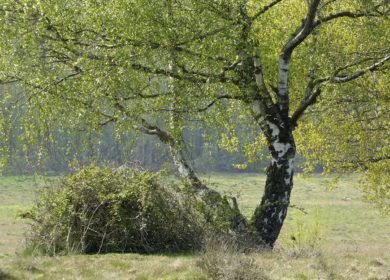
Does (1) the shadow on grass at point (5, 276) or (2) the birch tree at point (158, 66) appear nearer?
(1) the shadow on grass at point (5, 276)

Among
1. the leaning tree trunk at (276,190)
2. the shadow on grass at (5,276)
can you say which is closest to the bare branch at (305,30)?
the leaning tree trunk at (276,190)

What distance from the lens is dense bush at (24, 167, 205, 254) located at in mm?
11008

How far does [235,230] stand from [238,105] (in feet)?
10.9

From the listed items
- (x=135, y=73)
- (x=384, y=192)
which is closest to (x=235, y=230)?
(x=135, y=73)

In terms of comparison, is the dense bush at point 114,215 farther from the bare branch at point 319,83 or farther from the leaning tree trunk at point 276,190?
the bare branch at point 319,83

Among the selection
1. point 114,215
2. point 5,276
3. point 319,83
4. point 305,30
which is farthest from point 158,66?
point 5,276

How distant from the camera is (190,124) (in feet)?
34.6

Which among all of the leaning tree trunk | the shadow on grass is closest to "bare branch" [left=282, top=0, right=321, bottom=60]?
the leaning tree trunk

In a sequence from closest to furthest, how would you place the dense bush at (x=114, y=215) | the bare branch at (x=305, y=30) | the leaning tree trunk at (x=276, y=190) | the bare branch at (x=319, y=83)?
the dense bush at (x=114, y=215) < the bare branch at (x=305, y=30) < the bare branch at (x=319, y=83) < the leaning tree trunk at (x=276, y=190)

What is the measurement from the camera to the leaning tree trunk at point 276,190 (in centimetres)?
1227

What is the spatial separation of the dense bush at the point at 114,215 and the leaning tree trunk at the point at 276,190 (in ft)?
5.91

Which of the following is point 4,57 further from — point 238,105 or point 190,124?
point 238,105

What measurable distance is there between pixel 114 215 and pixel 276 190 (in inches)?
170

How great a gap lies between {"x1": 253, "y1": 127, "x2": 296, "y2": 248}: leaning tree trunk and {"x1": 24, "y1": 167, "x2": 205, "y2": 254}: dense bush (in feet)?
5.91
